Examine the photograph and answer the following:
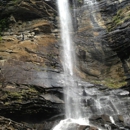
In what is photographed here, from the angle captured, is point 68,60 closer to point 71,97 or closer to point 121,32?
point 71,97

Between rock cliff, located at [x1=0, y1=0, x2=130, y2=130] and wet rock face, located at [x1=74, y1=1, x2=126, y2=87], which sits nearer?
rock cliff, located at [x1=0, y1=0, x2=130, y2=130]

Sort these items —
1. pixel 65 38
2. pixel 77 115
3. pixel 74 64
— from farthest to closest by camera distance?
pixel 65 38 < pixel 74 64 < pixel 77 115

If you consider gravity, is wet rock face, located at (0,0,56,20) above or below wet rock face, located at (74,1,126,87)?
above

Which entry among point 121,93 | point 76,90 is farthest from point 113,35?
point 76,90

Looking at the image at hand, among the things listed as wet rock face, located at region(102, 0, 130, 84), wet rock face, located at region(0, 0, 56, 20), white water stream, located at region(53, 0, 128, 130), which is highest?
wet rock face, located at region(0, 0, 56, 20)

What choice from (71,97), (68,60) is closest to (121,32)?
(68,60)

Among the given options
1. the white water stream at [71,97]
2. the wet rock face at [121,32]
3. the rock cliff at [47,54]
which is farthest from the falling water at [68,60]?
the wet rock face at [121,32]

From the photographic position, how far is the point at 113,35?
887 inches

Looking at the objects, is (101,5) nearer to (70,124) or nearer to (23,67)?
(23,67)

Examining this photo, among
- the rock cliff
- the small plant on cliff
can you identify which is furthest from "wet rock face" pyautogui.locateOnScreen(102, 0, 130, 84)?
the small plant on cliff

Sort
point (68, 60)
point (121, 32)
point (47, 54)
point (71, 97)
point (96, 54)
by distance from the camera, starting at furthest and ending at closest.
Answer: point (96, 54), point (121, 32), point (68, 60), point (47, 54), point (71, 97)

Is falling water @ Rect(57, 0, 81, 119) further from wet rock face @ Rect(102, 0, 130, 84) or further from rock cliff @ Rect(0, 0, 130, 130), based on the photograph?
wet rock face @ Rect(102, 0, 130, 84)

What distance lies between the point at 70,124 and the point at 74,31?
12695 mm

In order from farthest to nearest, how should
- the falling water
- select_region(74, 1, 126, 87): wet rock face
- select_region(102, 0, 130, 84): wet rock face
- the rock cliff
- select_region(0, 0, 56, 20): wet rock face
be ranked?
select_region(0, 0, 56, 20): wet rock face
select_region(102, 0, 130, 84): wet rock face
select_region(74, 1, 126, 87): wet rock face
the falling water
the rock cliff
